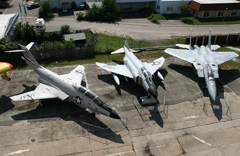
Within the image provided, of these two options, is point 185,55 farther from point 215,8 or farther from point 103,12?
point 215,8

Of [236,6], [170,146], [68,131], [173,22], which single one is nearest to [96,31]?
[173,22]

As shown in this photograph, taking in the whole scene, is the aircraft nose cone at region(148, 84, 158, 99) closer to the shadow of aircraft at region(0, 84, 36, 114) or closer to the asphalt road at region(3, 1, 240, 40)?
the shadow of aircraft at region(0, 84, 36, 114)

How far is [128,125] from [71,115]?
542cm

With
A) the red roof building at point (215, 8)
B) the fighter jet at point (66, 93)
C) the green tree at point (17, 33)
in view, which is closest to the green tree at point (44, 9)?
the green tree at point (17, 33)

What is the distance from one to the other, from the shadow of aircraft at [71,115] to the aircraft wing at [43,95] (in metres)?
1.31

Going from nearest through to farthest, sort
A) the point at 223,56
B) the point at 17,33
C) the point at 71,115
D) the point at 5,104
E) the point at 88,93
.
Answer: the point at 88,93 < the point at 71,115 < the point at 5,104 < the point at 223,56 < the point at 17,33

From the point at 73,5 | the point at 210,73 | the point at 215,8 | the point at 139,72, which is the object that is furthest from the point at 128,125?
the point at 73,5

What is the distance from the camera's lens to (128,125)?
56.9ft

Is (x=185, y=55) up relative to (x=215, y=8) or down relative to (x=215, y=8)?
down

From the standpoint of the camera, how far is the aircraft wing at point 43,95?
59.6ft

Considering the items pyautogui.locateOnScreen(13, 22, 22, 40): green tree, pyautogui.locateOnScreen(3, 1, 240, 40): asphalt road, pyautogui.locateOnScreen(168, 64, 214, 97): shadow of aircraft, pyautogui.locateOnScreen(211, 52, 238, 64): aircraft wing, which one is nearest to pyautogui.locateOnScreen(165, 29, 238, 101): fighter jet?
pyautogui.locateOnScreen(211, 52, 238, 64): aircraft wing

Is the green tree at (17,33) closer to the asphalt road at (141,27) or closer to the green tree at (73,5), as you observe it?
the asphalt road at (141,27)

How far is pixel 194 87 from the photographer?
2278cm

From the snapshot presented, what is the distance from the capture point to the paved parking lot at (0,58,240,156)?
15.2 metres
